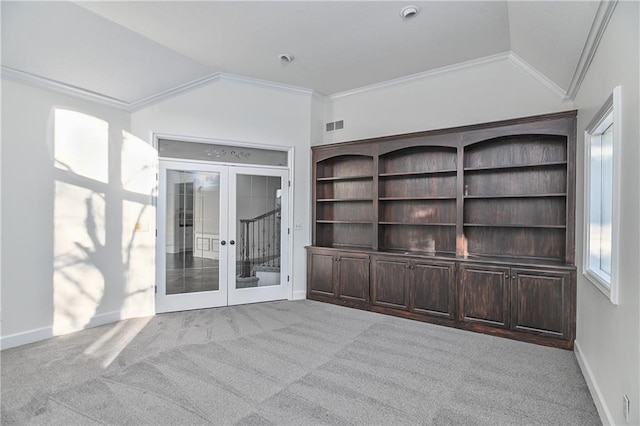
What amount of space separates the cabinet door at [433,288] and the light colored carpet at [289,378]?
0.24 m

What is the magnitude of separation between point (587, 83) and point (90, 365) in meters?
5.15

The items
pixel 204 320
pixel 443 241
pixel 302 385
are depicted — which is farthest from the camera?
pixel 443 241

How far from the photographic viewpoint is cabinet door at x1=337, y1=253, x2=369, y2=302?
5004mm

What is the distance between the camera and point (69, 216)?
4.05 m

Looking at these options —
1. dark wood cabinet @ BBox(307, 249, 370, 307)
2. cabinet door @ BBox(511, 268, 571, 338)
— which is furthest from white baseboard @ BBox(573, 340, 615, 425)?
dark wood cabinet @ BBox(307, 249, 370, 307)

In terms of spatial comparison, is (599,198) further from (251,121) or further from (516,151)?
(251,121)

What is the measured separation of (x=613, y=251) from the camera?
218cm

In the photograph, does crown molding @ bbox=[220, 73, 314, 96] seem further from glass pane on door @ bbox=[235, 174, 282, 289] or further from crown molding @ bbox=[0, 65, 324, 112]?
glass pane on door @ bbox=[235, 174, 282, 289]

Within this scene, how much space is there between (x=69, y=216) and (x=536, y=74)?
227 inches

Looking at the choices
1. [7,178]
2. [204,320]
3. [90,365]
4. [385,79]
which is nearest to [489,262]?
[385,79]

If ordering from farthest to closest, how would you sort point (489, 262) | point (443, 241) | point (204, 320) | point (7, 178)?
point (443, 241) < point (204, 320) < point (489, 262) < point (7, 178)

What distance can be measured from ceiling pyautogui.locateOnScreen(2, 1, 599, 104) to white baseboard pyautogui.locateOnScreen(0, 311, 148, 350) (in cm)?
270

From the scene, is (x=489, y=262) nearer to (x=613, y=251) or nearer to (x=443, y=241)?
(x=443, y=241)

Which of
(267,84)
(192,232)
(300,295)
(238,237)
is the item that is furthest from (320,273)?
(267,84)
